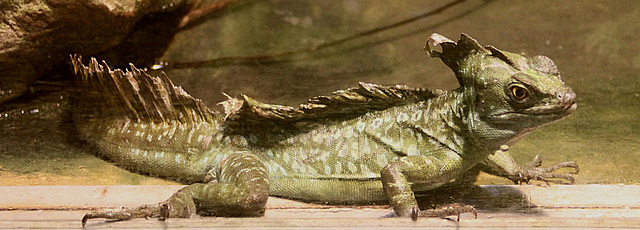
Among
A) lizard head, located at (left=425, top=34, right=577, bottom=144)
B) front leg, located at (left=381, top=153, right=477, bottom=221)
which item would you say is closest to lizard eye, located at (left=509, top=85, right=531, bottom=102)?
lizard head, located at (left=425, top=34, right=577, bottom=144)

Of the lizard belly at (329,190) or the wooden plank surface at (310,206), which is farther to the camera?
the lizard belly at (329,190)

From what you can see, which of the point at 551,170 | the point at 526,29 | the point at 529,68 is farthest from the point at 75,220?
the point at 526,29

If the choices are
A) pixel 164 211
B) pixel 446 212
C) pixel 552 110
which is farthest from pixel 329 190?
pixel 552 110

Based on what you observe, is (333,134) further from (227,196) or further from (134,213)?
(134,213)

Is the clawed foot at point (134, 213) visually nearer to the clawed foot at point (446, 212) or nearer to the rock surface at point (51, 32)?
the clawed foot at point (446, 212)

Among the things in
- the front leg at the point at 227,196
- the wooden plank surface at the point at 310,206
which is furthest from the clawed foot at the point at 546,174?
the front leg at the point at 227,196

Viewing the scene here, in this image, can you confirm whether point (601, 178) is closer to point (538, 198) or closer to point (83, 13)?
point (538, 198)

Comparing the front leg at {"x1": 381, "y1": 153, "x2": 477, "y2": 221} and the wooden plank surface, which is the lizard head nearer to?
the front leg at {"x1": 381, "y1": 153, "x2": 477, "y2": 221}

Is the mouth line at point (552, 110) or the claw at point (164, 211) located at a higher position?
the mouth line at point (552, 110)
